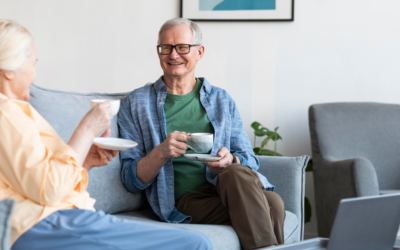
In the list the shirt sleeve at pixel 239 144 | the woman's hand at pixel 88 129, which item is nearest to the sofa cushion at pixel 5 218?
the woman's hand at pixel 88 129

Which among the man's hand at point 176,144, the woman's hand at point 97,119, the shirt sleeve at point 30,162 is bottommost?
the man's hand at point 176,144

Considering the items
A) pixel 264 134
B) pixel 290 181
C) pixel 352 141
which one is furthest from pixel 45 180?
pixel 352 141

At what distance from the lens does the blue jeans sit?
1.03 m

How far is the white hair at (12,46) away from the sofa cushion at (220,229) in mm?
841

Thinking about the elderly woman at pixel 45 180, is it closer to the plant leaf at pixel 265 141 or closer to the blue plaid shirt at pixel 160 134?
the blue plaid shirt at pixel 160 134

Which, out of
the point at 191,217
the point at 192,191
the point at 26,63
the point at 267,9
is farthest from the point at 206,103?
the point at 267,9

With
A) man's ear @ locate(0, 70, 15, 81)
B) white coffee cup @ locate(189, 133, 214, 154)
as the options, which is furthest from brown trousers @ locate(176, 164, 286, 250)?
man's ear @ locate(0, 70, 15, 81)

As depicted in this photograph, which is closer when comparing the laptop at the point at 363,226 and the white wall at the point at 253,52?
the laptop at the point at 363,226

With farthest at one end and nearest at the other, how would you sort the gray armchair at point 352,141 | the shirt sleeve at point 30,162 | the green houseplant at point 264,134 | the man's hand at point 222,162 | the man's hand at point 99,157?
the green houseplant at point 264,134 < the gray armchair at point 352,141 < the man's hand at point 222,162 < the man's hand at point 99,157 < the shirt sleeve at point 30,162

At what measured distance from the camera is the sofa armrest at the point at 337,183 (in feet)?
6.93

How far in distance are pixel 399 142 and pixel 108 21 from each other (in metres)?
2.15

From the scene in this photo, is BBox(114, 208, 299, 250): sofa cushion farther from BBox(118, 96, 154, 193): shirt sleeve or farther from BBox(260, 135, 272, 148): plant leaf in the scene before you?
BBox(260, 135, 272, 148): plant leaf

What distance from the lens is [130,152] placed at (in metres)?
1.79

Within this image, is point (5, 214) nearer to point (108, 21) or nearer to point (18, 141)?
point (18, 141)
